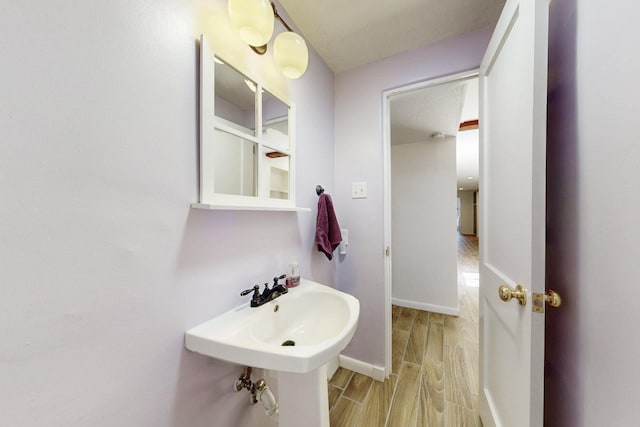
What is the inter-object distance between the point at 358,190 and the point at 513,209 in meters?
0.87

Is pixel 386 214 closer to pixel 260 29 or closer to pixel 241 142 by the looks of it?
pixel 241 142

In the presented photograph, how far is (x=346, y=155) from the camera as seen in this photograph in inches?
61.5

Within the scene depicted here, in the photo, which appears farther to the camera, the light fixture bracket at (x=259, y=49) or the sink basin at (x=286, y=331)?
the light fixture bracket at (x=259, y=49)

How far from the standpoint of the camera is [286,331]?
937mm

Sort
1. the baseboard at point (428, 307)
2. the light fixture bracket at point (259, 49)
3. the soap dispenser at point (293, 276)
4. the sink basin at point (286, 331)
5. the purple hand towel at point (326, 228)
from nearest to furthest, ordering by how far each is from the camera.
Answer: the sink basin at point (286, 331) → the light fixture bracket at point (259, 49) → the soap dispenser at point (293, 276) → the purple hand towel at point (326, 228) → the baseboard at point (428, 307)

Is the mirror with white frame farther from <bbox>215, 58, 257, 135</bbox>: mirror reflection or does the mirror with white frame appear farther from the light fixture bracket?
the light fixture bracket

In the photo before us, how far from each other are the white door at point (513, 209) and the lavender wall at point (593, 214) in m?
0.09

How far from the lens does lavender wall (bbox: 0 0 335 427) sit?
1.37 ft

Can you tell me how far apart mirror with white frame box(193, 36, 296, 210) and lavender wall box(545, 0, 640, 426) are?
1.00 metres

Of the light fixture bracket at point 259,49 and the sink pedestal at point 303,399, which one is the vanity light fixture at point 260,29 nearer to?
the light fixture bracket at point 259,49

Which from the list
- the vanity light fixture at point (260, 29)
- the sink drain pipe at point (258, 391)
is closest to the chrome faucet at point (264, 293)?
the sink drain pipe at point (258, 391)

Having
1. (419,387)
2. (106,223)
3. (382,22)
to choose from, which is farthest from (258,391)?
(382,22)

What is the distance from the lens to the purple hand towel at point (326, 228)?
1.30 meters

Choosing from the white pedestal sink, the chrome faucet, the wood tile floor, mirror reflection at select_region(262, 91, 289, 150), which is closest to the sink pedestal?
the white pedestal sink
